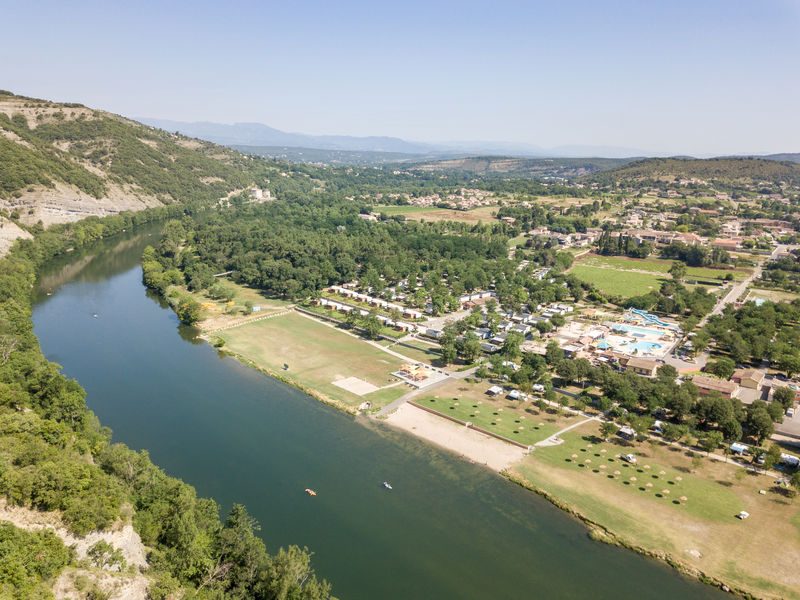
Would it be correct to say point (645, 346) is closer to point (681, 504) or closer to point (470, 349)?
point (470, 349)

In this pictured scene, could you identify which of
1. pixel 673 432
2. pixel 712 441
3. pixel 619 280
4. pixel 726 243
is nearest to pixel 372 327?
pixel 673 432

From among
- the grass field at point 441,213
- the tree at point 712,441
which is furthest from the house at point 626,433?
the grass field at point 441,213

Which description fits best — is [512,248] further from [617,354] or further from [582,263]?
[617,354]

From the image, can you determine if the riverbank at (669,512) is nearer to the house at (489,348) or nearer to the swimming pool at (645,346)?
the house at (489,348)

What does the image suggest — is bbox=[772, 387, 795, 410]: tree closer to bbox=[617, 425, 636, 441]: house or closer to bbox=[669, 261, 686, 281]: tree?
bbox=[617, 425, 636, 441]: house

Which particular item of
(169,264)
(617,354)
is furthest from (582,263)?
(169,264)

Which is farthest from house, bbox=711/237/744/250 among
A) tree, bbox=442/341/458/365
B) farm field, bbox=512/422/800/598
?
farm field, bbox=512/422/800/598

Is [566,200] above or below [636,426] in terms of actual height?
above
